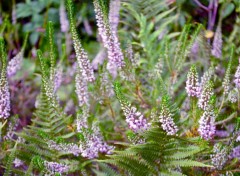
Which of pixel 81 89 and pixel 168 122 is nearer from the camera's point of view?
pixel 168 122

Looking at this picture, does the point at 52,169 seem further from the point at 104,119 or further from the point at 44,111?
the point at 104,119

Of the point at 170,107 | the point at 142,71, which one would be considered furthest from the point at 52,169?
the point at 142,71

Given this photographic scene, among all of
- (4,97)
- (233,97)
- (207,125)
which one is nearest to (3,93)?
(4,97)

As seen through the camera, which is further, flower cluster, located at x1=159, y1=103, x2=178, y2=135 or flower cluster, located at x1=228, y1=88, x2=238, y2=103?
flower cluster, located at x1=228, y1=88, x2=238, y2=103

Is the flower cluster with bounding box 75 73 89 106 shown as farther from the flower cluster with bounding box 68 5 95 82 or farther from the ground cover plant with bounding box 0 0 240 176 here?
the flower cluster with bounding box 68 5 95 82

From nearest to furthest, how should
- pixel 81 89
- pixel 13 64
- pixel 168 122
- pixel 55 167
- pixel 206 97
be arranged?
pixel 168 122
pixel 206 97
pixel 55 167
pixel 81 89
pixel 13 64

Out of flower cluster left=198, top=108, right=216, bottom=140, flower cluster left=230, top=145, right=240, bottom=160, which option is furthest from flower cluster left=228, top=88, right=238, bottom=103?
flower cluster left=198, top=108, right=216, bottom=140

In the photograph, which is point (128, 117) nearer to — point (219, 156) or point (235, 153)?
point (219, 156)

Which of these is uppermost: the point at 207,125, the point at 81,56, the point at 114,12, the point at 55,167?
the point at 114,12
